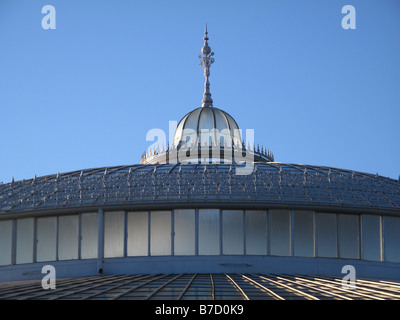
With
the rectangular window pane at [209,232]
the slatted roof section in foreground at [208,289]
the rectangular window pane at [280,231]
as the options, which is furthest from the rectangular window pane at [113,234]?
the rectangular window pane at [280,231]

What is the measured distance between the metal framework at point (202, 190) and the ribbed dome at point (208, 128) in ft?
33.5

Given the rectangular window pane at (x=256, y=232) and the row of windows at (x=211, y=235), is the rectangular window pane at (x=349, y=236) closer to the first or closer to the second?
the row of windows at (x=211, y=235)

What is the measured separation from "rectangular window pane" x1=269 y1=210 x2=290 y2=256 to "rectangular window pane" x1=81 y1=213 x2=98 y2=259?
9.35 meters

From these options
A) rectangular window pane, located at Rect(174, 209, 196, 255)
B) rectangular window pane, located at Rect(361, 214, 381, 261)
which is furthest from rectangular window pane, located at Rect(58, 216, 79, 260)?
rectangular window pane, located at Rect(361, 214, 381, 261)

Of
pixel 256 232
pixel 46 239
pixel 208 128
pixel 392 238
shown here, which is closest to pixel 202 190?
pixel 256 232

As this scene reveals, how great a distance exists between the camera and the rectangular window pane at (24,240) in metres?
48.4

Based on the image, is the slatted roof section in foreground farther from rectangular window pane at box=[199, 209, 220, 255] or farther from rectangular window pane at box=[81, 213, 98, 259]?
rectangular window pane at box=[81, 213, 98, 259]

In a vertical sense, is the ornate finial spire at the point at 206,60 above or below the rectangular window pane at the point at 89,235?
above

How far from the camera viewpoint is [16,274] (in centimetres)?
4778

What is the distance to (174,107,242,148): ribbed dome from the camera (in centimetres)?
Answer: 6175

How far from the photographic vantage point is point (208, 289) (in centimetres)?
3628

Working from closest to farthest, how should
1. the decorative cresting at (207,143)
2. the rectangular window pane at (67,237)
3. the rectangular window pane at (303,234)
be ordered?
the rectangular window pane at (303,234), the rectangular window pane at (67,237), the decorative cresting at (207,143)
